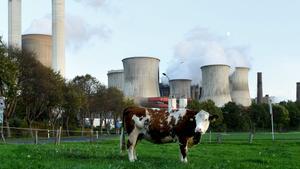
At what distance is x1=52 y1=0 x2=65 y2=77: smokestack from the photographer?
107562 mm

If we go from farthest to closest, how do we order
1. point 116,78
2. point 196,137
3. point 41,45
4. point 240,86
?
point 116,78
point 240,86
point 41,45
point 196,137

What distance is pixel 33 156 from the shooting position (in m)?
13.7

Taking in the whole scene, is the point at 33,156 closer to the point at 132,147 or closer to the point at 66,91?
the point at 132,147

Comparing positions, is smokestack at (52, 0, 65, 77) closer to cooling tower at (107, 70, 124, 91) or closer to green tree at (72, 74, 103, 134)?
green tree at (72, 74, 103, 134)

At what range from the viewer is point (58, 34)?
107750 mm

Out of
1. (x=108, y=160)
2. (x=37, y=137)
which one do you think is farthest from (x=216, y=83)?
(x=108, y=160)

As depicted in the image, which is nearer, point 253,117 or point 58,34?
point 58,34

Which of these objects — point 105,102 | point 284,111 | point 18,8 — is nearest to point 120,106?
point 105,102

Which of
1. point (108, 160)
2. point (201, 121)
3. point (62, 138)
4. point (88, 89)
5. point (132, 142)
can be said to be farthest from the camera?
point (88, 89)

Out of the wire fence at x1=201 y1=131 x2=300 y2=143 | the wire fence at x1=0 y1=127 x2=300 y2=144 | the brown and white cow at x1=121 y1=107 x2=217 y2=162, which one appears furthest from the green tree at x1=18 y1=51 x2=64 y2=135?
the brown and white cow at x1=121 y1=107 x2=217 y2=162

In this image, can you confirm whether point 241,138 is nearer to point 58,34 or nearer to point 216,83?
point 216,83

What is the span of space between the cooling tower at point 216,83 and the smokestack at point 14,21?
140 ft

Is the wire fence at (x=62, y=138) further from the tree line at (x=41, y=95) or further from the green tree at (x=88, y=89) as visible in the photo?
the green tree at (x=88, y=89)

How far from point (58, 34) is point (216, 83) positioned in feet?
124
